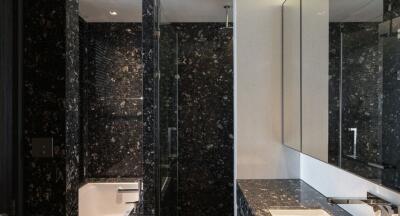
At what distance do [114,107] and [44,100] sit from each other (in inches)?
75.0

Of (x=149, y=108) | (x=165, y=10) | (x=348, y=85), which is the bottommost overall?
(x=149, y=108)

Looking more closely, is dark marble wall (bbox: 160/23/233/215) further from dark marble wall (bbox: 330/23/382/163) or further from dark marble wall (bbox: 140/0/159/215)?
dark marble wall (bbox: 330/23/382/163)

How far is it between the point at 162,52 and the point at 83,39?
1.46 metres

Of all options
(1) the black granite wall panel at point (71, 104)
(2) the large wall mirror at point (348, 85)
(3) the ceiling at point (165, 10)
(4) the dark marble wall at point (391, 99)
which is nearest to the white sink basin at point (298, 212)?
(2) the large wall mirror at point (348, 85)

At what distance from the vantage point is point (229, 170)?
140 inches

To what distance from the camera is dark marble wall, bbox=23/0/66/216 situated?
1.77 m

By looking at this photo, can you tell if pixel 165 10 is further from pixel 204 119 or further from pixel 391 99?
pixel 391 99

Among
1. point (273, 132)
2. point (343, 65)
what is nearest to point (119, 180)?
point (273, 132)

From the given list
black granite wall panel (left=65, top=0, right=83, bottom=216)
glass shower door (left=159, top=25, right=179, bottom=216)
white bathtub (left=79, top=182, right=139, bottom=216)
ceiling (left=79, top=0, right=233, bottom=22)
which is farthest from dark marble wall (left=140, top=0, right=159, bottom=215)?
white bathtub (left=79, top=182, right=139, bottom=216)

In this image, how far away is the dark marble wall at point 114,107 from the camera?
12.0 ft

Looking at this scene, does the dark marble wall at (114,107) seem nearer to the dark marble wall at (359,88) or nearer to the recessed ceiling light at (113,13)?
the recessed ceiling light at (113,13)

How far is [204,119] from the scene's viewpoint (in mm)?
3551

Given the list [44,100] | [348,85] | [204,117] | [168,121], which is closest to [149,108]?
[168,121]

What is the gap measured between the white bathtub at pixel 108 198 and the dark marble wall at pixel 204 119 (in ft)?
1.89
